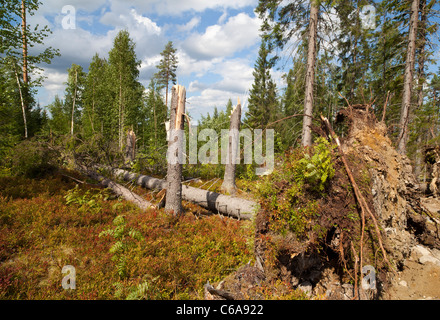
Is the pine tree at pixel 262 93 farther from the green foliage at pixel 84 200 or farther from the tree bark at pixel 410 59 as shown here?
the green foliage at pixel 84 200

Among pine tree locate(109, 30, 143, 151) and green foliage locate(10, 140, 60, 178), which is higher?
pine tree locate(109, 30, 143, 151)

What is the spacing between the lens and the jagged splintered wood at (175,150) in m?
7.12

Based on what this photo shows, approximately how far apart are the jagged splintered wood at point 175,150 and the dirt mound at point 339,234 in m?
3.86

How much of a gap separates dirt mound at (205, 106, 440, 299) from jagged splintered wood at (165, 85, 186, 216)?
152 inches

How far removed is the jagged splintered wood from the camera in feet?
→ 23.4

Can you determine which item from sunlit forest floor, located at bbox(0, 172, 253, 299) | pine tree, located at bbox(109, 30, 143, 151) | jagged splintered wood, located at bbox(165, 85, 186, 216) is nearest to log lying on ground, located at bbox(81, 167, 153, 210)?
sunlit forest floor, located at bbox(0, 172, 253, 299)

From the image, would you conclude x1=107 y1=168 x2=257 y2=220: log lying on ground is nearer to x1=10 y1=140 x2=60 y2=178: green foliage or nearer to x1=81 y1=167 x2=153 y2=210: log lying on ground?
x1=81 y1=167 x2=153 y2=210: log lying on ground

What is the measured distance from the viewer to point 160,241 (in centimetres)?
564

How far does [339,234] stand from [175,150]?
17.6ft

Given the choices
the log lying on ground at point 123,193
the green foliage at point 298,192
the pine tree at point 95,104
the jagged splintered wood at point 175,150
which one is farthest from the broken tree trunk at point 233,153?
the pine tree at point 95,104

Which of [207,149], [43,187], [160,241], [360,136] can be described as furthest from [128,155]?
[360,136]

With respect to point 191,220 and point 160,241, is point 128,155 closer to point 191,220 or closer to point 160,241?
point 191,220
